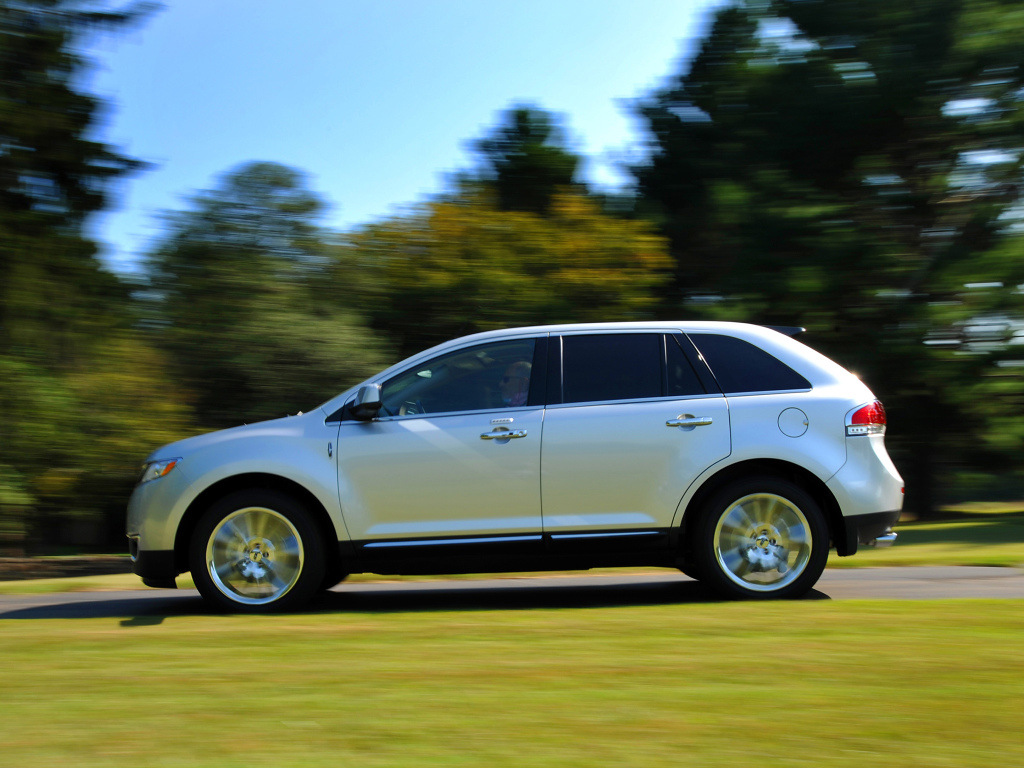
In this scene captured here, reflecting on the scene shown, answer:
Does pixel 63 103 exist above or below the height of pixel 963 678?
above

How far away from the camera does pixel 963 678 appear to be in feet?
14.0

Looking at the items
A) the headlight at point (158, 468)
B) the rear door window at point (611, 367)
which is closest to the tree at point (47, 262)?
the headlight at point (158, 468)

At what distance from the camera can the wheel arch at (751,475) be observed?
6.59 meters

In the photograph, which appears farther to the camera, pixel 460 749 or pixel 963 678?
pixel 963 678

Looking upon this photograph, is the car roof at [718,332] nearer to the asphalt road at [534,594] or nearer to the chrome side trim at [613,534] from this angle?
the chrome side trim at [613,534]

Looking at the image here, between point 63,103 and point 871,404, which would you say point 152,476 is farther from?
point 63,103

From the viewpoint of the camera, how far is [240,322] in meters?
15.4

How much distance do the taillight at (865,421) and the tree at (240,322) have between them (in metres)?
9.99

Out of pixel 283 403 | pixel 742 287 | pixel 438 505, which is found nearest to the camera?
pixel 438 505

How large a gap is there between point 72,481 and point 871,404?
1064cm

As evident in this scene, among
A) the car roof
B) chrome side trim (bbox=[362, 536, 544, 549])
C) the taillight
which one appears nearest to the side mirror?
the car roof

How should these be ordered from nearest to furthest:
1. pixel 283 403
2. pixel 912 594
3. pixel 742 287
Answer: pixel 912 594, pixel 283 403, pixel 742 287

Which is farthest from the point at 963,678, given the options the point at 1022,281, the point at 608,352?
the point at 1022,281

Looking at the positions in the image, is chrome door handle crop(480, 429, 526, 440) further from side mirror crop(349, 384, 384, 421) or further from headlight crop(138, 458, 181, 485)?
headlight crop(138, 458, 181, 485)
